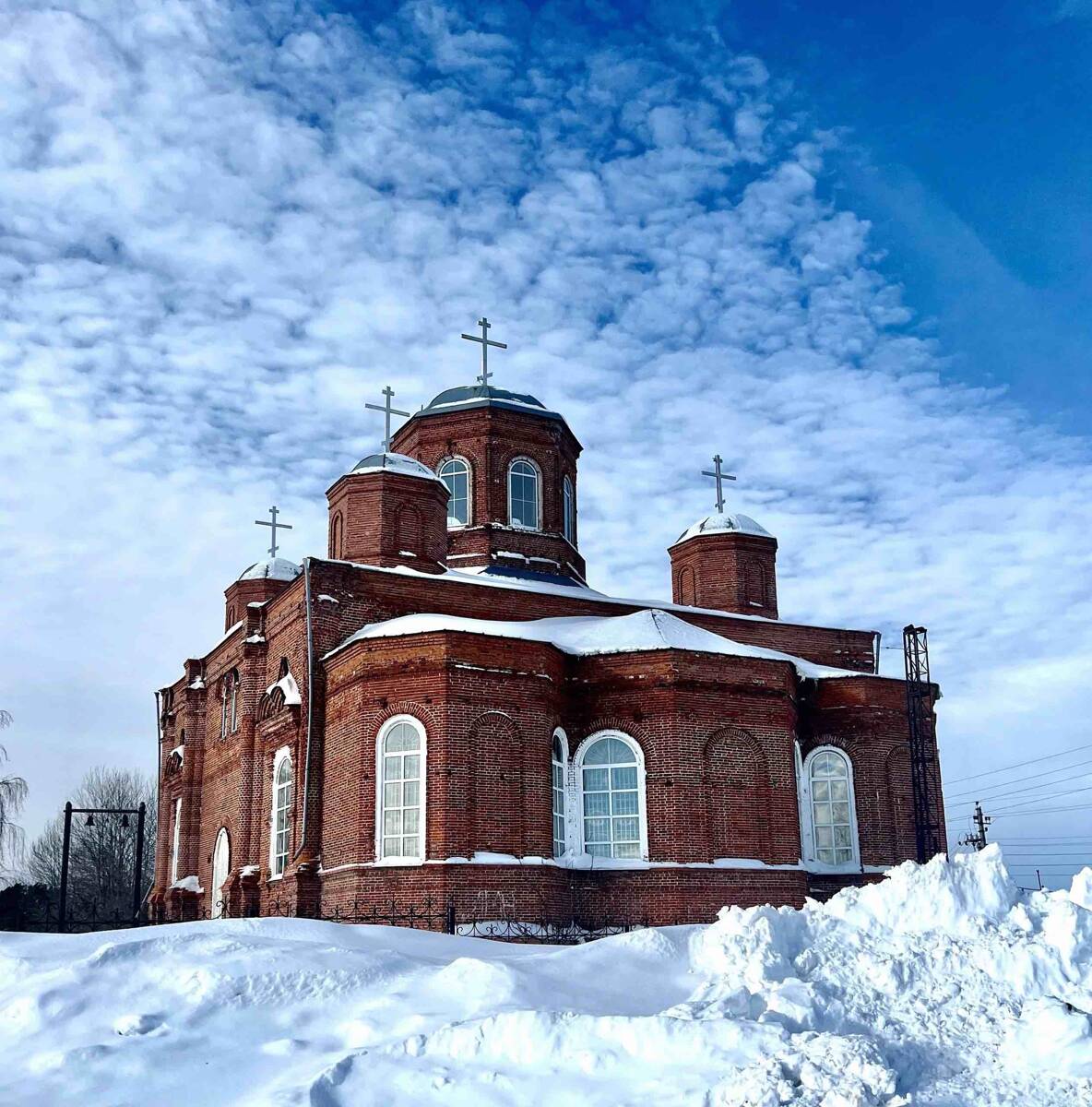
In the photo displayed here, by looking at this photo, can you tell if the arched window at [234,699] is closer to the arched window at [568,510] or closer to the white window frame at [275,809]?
the white window frame at [275,809]

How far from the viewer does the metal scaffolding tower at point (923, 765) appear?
2127 centimetres

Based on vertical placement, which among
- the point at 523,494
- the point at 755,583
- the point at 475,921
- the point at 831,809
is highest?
the point at 523,494

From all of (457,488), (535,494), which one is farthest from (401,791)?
(535,494)

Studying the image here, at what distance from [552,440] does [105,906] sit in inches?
1195

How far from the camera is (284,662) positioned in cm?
2034

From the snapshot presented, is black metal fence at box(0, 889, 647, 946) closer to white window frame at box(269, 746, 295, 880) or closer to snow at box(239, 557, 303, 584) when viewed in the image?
white window frame at box(269, 746, 295, 880)

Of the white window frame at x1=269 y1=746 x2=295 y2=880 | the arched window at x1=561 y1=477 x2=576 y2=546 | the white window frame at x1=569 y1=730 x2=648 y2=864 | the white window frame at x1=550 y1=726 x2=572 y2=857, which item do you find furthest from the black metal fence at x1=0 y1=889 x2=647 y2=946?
the arched window at x1=561 y1=477 x2=576 y2=546

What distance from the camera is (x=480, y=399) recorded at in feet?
81.4

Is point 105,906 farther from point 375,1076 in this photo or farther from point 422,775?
point 375,1076

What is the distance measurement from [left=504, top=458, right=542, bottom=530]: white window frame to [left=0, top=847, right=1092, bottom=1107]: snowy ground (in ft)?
45.7

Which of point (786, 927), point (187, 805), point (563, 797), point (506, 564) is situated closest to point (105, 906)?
point (187, 805)

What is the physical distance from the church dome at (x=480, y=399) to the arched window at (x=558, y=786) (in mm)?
8541

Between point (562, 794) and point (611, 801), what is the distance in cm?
72

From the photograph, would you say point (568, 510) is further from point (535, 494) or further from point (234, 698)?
point (234, 698)
